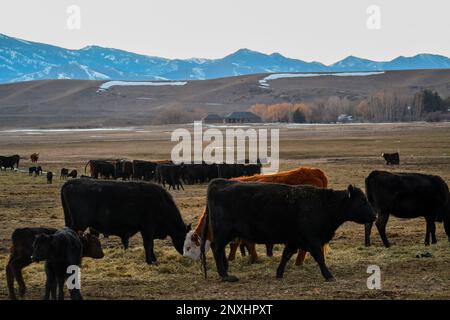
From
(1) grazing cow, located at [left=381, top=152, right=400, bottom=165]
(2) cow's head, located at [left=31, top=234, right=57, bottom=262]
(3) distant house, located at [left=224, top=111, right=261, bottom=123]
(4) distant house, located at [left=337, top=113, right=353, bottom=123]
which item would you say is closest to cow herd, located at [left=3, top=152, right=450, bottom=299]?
(2) cow's head, located at [left=31, top=234, right=57, bottom=262]

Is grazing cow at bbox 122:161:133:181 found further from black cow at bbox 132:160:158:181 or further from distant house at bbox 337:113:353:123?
distant house at bbox 337:113:353:123

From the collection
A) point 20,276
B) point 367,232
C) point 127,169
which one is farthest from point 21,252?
point 127,169

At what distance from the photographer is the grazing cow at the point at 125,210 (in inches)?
559

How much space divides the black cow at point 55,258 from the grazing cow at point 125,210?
3.79 meters

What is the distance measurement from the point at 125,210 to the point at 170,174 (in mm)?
20177

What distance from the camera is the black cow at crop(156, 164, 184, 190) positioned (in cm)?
3399

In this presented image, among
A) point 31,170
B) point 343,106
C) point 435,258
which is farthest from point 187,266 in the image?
point 343,106

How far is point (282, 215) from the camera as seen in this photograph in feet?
40.0

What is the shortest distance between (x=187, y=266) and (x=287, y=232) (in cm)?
237

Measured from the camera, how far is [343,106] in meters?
170

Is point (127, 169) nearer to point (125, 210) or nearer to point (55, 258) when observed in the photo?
point (125, 210)

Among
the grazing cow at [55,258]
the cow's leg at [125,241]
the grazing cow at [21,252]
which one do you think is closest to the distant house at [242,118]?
the cow's leg at [125,241]

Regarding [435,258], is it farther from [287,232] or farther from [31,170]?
[31,170]

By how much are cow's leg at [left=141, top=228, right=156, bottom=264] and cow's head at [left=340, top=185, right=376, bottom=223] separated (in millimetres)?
3911
